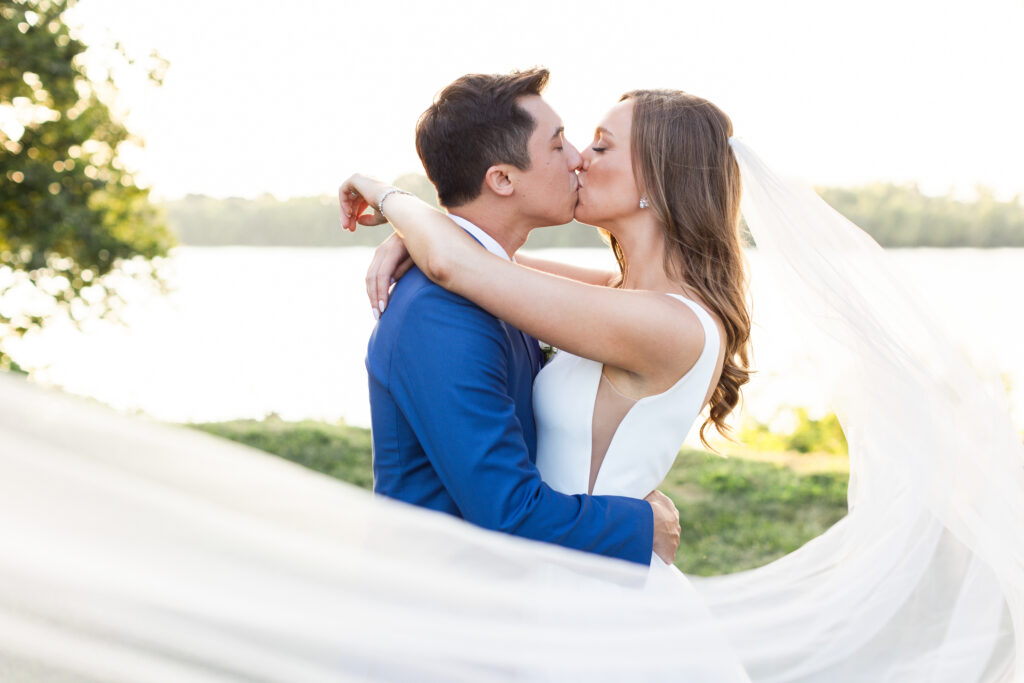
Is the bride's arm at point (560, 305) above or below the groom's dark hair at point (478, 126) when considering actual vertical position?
below

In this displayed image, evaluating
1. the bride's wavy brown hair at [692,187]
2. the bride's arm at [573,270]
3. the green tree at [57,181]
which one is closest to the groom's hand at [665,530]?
the bride's wavy brown hair at [692,187]

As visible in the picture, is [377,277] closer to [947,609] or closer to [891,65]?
[947,609]

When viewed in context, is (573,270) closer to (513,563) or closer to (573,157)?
(573,157)

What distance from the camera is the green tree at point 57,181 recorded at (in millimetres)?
7531

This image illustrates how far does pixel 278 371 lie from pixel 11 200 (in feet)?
13.9

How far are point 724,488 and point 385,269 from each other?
16.4 ft

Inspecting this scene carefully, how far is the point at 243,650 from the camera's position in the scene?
132 cm

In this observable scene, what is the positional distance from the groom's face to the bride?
0.27ft

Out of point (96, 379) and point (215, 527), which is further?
point (96, 379)

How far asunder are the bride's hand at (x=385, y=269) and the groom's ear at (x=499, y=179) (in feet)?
0.95

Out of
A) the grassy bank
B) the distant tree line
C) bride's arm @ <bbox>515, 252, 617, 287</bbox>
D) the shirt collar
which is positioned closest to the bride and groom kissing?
the shirt collar

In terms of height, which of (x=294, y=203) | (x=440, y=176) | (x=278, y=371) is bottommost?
(x=278, y=371)

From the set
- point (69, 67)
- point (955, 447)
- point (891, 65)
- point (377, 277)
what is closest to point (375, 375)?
point (377, 277)

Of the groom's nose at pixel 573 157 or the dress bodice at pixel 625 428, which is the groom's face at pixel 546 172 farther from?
the dress bodice at pixel 625 428
